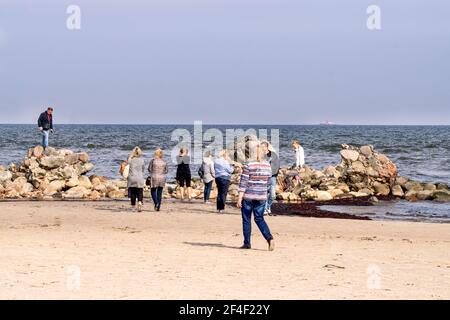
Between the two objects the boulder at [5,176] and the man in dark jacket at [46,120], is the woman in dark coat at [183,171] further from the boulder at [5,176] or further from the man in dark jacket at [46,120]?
the man in dark jacket at [46,120]

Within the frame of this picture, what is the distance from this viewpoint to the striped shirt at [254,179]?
14.3m

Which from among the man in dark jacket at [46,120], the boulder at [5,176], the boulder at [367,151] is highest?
the man in dark jacket at [46,120]

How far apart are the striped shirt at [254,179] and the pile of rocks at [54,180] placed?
586 inches

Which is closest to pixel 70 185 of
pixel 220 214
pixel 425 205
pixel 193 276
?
pixel 220 214

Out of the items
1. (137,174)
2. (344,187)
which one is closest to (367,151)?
(344,187)

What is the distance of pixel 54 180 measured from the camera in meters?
31.5

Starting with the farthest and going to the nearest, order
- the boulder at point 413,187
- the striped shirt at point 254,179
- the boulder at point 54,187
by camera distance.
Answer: the boulder at point 413,187 → the boulder at point 54,187 → the striped shirt at point 254,179

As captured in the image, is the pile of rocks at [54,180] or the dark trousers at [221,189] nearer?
the dark trousers at [221,189]

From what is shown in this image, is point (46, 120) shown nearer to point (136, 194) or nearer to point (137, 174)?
point (136, 194)

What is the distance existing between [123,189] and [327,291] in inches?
793

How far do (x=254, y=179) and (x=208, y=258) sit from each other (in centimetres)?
155

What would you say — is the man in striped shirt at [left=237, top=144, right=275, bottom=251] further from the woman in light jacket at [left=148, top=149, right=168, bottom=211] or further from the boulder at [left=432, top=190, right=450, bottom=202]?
the boulder at [left=432, top=190, right=450, bottom=202]

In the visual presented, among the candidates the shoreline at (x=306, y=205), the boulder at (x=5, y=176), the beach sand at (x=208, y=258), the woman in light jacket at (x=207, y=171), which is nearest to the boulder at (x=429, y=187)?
the shoreline at (x=306, y=205)
